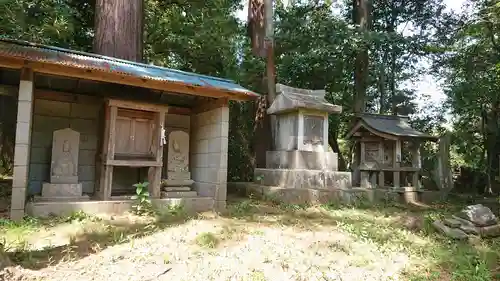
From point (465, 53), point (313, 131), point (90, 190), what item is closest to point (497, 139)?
point (465, 53)

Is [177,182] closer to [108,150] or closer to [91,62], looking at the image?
[108,150]

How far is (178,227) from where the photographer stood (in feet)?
17.6

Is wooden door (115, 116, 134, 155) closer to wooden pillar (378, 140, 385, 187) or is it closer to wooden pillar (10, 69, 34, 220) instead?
wooden pillar (10, 69, 34, 220)

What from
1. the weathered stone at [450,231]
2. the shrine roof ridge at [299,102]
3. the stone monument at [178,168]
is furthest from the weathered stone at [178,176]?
the weathered stone at [450,231]

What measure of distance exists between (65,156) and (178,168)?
2.30 metres

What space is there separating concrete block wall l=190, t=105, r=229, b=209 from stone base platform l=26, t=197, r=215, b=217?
14.0 inches

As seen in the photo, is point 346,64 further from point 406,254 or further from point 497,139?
point 406,254

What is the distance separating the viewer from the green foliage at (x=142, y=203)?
6.32 metres

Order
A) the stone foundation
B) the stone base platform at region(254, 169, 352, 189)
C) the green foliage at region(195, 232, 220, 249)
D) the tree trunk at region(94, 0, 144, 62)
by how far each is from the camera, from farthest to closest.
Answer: the stone foundation
the stone base platform at region(254, 169, 352, 189)
the tree trunk at region(94, 0, 144, 62)
the green foliage at region(195, 232, 220, 249)

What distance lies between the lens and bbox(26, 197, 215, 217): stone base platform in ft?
18.8

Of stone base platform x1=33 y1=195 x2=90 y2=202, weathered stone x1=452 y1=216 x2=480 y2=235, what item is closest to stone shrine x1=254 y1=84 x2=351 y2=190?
weathered stone x1=452 y1=216 x2=480 y2=235

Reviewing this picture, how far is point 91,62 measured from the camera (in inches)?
233

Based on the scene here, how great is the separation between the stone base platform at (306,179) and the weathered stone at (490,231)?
12.4 ft

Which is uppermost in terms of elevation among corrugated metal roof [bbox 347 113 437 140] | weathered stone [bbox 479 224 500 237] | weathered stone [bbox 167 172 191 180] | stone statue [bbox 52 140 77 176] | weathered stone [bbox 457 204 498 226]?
corrugated metal roof [bbox 347 113 437 140]
